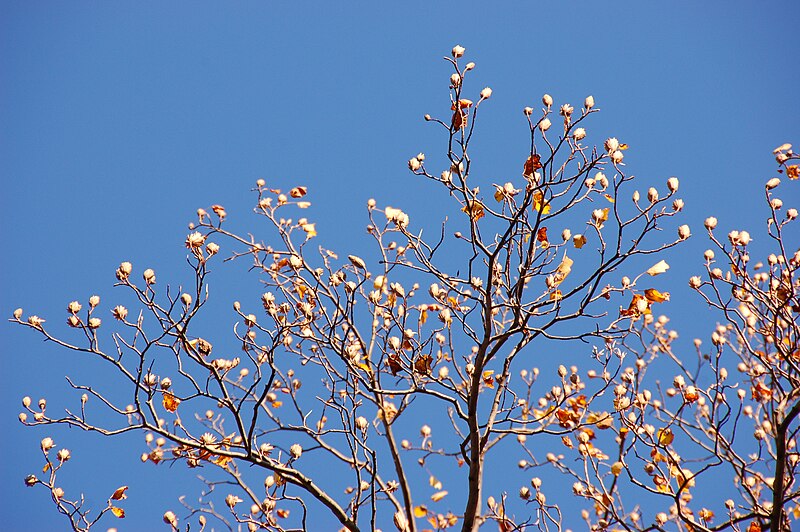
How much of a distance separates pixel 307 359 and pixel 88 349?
141 cm

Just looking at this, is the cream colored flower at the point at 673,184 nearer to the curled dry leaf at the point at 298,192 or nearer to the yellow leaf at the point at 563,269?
the yellow leaf at the point at 563,269

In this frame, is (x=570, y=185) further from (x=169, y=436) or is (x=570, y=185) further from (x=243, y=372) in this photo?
(x=243, y=372)

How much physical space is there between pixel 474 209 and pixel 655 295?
3.79ft

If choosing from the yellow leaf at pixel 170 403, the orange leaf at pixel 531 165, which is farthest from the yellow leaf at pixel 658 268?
the yellow leaf at pixel 170 403

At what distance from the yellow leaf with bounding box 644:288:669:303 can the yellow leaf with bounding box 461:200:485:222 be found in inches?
42.0

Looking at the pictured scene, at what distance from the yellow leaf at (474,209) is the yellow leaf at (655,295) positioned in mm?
1067

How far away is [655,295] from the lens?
3.81 m

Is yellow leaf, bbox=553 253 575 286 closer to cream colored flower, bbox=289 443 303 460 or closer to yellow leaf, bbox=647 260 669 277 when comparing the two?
yellow leaf, bbox=647 260 669 277

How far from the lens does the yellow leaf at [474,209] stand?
12.7 feet

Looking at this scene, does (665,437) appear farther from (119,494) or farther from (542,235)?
(119,494)

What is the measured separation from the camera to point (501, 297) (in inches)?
167

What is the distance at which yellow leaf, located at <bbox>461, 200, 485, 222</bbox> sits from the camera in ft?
12.7

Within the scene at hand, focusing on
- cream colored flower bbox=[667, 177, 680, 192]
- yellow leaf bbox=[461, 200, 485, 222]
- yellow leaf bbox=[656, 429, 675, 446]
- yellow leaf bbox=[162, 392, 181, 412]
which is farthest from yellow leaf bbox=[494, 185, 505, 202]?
yellow leaf bbox=[162, 392, 181, 412]

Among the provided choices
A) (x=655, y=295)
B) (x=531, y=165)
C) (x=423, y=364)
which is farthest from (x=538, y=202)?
(x=423, y=364)
